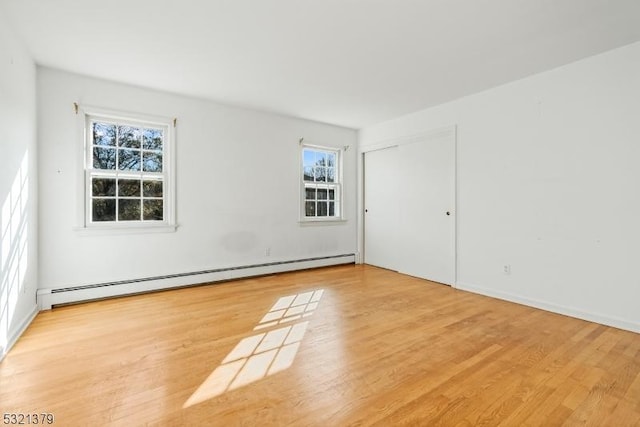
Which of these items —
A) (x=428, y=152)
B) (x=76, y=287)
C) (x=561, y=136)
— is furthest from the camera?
(x=428, y=152)

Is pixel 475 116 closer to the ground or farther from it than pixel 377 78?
closer to the ground

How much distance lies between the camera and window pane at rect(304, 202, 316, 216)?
5406 mm

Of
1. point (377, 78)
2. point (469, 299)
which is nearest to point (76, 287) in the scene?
point (377, 78)

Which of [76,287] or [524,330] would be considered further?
[76,287]

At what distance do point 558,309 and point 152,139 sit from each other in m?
5.22

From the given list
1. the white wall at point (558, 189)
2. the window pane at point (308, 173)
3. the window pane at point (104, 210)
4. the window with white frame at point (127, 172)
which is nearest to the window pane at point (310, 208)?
the window pane at point (308, 173)

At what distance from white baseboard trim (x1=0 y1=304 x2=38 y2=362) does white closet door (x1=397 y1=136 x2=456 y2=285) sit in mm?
4667

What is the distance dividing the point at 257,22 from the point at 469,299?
12.1 feet

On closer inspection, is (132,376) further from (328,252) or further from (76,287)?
(328,252)

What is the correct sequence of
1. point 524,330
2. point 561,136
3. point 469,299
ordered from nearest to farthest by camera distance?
1. point 524,330
2. point 561,136
3. point 469,299

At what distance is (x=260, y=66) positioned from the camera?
327cm

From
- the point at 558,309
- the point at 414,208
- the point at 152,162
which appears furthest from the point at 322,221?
the point at 558,309

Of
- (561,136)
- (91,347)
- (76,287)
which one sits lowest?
(91,347)

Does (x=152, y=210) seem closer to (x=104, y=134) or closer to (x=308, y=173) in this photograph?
(x=104, y=134)
